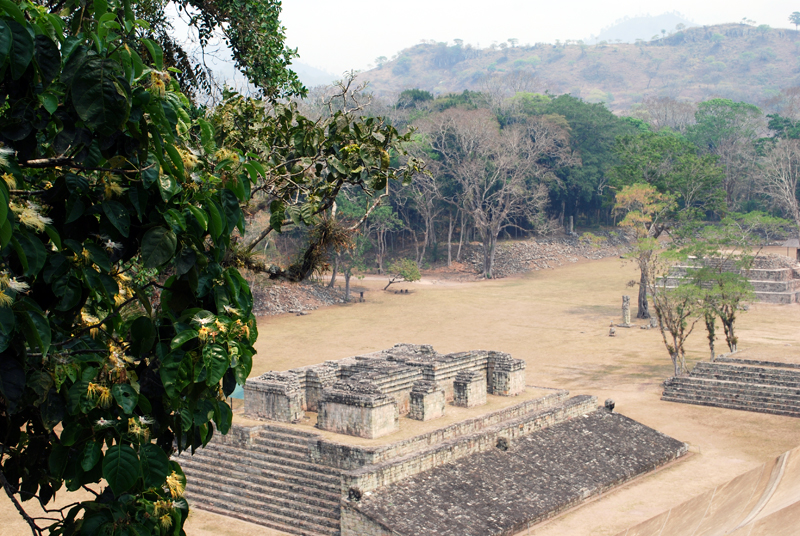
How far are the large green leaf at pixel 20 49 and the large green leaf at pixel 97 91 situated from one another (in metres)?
0.22

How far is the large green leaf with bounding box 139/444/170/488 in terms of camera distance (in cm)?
385

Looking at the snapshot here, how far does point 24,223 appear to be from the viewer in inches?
A: 136

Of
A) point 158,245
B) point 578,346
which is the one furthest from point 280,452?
point 578,346

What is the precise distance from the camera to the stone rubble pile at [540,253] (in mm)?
47656

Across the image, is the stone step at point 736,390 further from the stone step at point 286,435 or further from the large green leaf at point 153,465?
the large green leaf at point 153,465

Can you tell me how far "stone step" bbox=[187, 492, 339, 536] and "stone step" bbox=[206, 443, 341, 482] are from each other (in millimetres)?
947

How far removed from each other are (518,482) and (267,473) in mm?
4579

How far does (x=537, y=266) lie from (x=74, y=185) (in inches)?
1784

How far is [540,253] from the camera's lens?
49500 millimetres

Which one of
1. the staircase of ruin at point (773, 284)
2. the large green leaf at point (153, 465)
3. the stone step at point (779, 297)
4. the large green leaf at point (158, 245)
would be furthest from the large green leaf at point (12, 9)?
the stone step at point (779, 297)

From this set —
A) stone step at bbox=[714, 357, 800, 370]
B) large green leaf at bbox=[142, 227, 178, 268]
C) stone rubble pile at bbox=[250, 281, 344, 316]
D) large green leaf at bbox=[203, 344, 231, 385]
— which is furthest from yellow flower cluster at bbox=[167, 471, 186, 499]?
stone rubble pile at bbox=[250, 281, 344, 316]

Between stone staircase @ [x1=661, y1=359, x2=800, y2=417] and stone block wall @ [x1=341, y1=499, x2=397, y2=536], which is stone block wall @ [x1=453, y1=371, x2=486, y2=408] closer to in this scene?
stone block wall @ [x1=341, y1=499, x2=397, y2=536]

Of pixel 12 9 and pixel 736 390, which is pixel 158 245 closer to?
pixel 12 9

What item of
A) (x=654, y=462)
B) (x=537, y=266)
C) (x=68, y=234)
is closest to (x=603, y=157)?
(x=537, y=266)
